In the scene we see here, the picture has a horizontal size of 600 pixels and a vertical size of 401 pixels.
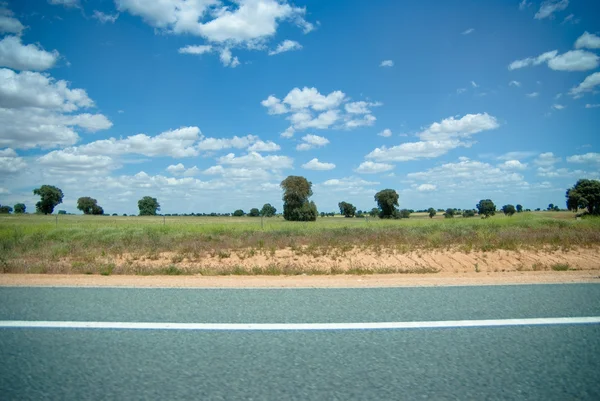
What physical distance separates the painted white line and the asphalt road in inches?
5.1

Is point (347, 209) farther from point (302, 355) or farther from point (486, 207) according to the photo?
point (302, 355)

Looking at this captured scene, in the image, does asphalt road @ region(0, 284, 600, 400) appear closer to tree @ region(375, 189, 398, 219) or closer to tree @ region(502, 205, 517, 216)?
tree @ region(502, 205, 517, 216)

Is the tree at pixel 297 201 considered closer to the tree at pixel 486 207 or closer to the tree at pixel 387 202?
the tree at pixel 387 202

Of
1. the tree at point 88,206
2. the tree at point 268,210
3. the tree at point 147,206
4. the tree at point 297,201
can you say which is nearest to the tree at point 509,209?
the tree at point 297,201

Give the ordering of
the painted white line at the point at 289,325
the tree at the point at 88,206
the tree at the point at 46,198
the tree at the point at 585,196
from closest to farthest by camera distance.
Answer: the painted white line at the point at 289,325, the tree at the point at 585,196, the tree at the point at 46,198, the tree at the point at 88,206

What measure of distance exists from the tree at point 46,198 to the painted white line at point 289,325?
106 meters

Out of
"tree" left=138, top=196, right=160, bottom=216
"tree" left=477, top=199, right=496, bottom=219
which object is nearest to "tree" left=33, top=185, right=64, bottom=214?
"tree" left=138, top=196, right=160, bottom=216

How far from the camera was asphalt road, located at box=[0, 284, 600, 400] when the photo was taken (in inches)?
104

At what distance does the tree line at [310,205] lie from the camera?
65188mm

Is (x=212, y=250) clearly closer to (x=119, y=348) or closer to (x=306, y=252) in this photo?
(x=306, y=252)

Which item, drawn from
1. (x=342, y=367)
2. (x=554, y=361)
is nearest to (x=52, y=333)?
(x=342, y=367)

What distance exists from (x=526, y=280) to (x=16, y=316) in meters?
8.89

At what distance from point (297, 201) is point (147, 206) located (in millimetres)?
53331

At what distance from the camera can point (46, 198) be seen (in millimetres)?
90188
